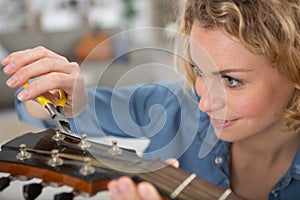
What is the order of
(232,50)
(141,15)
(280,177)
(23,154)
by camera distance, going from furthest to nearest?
(141,15), (280,177), (232,50), (23,154)

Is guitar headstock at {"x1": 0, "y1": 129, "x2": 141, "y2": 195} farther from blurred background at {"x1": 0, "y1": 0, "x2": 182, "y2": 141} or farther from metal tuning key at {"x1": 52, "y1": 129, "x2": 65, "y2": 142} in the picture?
blurred background at {"x1": 0, "y1": 0, "x2": 182, "y2": 141}

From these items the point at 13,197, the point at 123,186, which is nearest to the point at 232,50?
the point at 123,186

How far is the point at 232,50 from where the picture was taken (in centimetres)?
80

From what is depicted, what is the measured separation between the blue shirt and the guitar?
0.18 m

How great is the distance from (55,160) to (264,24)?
447mm

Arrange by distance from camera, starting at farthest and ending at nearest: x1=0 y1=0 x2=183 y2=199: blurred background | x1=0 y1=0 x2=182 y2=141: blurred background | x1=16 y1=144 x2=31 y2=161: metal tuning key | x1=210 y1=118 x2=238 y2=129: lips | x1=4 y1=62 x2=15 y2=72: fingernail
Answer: x1=0 y1=0 x2=182 y2=141: blurred background, x1=0 y1=0 x2=183 y2=199: blurred background, x1=210 y1=118 x2=238 y2=129: lips, x1=4 y1=62 x2=15 y2=72: fingernail, x1=16 y1=144 x2=31 y2=161: metal tuning key

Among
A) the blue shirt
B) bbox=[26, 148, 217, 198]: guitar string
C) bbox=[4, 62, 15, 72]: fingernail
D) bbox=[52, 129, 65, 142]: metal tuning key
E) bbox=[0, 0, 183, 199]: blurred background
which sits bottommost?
bbox=[0, 0, 183, 199]: blurred background

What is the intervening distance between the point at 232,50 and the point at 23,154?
400 mm

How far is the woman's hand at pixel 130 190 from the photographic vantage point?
21.9 inches

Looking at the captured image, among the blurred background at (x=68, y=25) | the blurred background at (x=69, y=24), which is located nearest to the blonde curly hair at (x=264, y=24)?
the blurred background at (x=68, y=25)

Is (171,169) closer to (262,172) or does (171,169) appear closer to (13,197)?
(13,197)

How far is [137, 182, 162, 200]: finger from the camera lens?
22.0 inches

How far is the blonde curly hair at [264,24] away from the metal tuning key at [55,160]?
38 cm

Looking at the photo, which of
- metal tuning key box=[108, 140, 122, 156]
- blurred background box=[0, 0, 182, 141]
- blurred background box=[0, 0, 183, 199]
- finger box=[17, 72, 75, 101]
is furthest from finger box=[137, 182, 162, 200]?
blurred background box=[0, 0, 182, 141]
